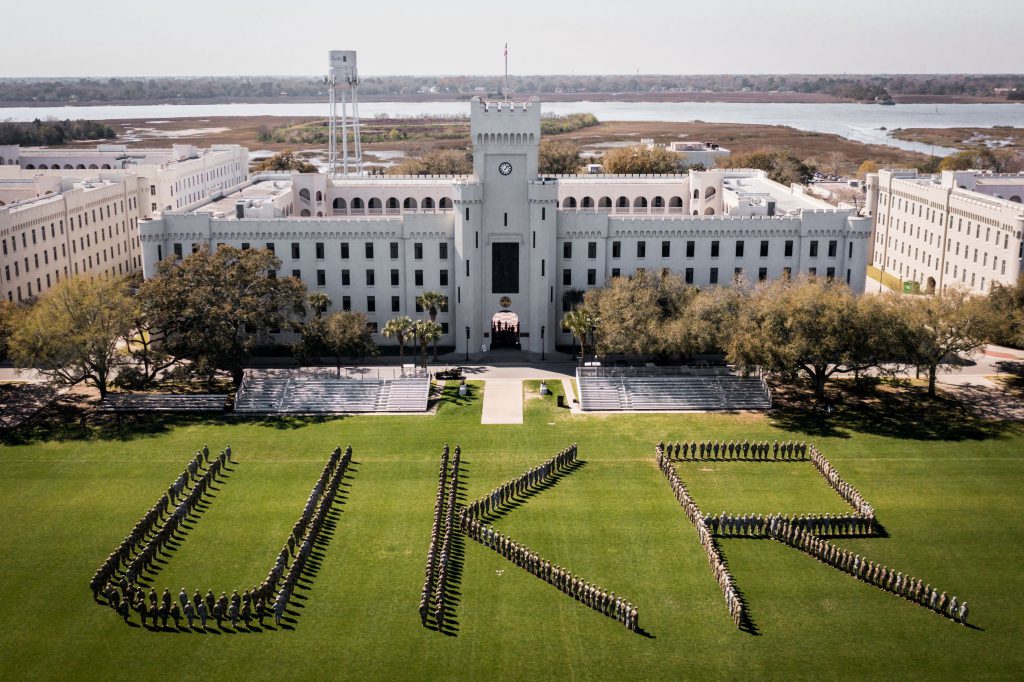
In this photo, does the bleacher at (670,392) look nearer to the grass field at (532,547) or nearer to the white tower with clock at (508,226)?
the grass field at (532,547)

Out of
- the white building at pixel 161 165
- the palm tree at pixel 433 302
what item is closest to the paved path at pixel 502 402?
the palm tree at pixel 433 302

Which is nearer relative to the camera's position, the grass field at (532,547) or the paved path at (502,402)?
the grass field at (532,547)

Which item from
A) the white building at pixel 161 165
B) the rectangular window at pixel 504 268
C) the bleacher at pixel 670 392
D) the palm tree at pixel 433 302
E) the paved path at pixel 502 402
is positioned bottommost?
the paved path at pixel 502 402

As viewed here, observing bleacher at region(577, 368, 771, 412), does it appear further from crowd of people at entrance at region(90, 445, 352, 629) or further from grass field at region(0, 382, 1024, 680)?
crowd of people at entrance at region(90, 445, 352, 629)

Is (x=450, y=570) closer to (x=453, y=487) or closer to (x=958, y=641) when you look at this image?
(x=453, y=487)

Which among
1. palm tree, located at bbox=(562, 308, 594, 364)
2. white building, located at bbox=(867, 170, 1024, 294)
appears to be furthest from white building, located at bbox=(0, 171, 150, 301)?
white building, located at bbox=(867, 170, 1024, 294)

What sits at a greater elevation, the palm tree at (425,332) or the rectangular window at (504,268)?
the rectangular window at (504,268)
